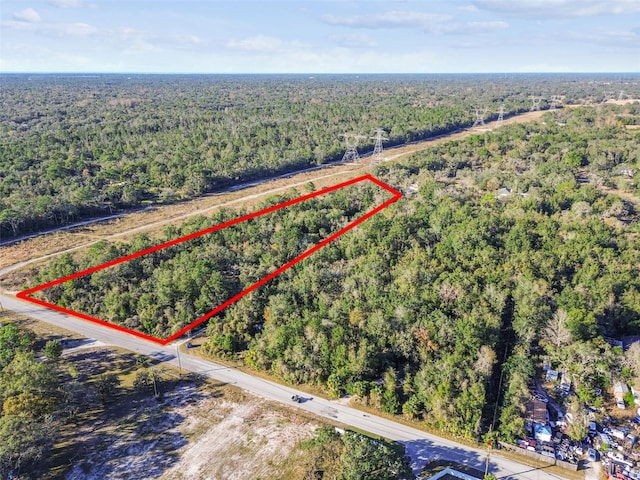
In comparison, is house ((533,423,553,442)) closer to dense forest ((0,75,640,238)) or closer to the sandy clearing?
the sandy clearing

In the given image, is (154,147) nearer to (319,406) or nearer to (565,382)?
(319,406)

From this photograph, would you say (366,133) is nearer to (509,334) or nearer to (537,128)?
(537,128)

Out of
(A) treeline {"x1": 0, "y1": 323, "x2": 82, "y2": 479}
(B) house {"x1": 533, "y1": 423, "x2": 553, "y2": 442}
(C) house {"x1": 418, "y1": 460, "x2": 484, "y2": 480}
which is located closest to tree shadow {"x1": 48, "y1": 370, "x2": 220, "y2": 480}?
(A) treeline {"x1": 0, "y1": 323, "x2": 82, "y2": 479}

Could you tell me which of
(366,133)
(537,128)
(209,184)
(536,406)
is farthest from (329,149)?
(536,406)

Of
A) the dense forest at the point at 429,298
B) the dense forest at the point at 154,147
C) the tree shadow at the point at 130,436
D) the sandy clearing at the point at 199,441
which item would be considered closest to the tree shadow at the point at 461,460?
the dense forest at the point at 429,298

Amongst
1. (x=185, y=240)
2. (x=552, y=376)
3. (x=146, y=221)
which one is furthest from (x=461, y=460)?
(x=146, y=221)

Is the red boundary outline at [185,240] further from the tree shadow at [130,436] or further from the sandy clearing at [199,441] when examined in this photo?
the sandy clearing at [199,441]
